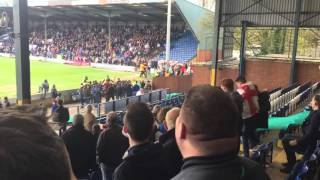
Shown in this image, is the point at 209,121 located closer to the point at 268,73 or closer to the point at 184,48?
the point at 268,73

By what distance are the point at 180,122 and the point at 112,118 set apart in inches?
122

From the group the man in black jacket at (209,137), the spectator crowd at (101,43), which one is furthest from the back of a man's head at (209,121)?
the spectator crowd at (101,43)

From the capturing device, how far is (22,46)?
9.59 metres

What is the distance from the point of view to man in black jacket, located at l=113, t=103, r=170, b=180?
307cm

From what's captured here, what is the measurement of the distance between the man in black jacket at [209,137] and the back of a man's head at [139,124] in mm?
1315

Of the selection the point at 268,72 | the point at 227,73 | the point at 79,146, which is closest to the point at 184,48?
the point at 227,73

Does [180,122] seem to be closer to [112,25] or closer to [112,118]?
[112,118]

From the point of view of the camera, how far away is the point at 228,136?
1.85 m

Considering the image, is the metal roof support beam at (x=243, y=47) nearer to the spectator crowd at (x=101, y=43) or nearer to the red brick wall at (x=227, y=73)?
the red brick wall at (x=227, y=73)

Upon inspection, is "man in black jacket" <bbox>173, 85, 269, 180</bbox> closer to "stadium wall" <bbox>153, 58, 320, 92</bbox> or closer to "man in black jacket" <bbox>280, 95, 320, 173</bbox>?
"man in black jacket" <bbox>280, 95, 320, 173</bbox>

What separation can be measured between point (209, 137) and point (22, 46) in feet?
28.5

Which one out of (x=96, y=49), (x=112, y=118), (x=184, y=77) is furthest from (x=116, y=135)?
(x=96, y=49)

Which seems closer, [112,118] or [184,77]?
[112,118]

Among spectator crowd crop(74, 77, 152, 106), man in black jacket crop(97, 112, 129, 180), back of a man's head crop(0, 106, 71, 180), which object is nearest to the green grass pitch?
spectator crowd crop(74, 77, 152, 106)
